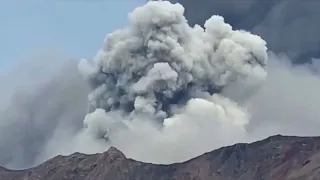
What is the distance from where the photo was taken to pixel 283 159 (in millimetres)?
184375

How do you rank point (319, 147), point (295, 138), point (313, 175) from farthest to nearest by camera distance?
point (295, 138) < point (319, 147) < point (313, 175)

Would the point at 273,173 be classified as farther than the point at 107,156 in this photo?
No

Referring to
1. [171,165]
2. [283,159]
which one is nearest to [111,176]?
[171,165]

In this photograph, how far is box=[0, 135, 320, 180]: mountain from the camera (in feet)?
604

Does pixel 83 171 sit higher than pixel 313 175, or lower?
higher

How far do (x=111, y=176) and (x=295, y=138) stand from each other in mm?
48421

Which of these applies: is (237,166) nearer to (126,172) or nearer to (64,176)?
(126,172)

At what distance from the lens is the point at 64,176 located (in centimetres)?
19338

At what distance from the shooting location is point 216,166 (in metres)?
194

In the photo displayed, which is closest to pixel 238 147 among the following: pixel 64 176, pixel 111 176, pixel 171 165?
pixel 171 165

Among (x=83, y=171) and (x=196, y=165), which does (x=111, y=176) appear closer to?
(x=83, y=171)

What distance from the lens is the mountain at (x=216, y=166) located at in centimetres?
18425

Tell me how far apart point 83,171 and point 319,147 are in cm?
6180

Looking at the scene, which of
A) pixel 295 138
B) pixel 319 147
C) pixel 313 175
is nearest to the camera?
pixel 313 175
